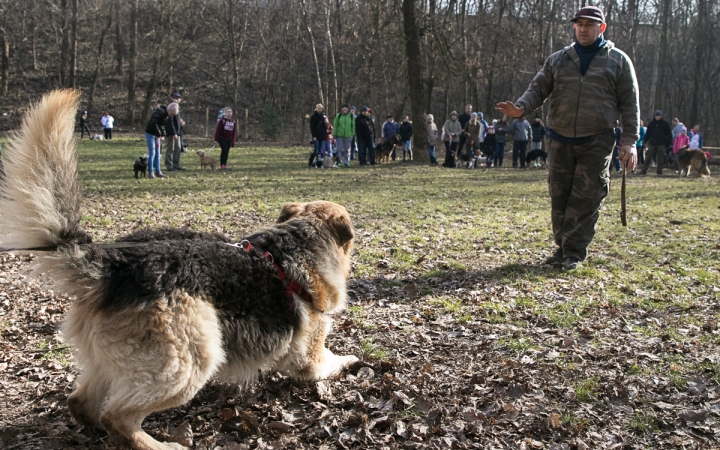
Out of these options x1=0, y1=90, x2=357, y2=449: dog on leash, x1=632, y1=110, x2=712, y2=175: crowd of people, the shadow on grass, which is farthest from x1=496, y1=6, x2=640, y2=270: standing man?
x1=632, y1=110, x2=712, y2=175: crowd of people

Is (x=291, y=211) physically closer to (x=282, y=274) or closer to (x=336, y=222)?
(x=336, y=222)

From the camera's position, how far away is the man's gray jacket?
5.89 m

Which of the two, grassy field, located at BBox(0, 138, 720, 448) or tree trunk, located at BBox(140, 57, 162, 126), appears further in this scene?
tree trunk, located at BBox(140, 57, 162, 126)

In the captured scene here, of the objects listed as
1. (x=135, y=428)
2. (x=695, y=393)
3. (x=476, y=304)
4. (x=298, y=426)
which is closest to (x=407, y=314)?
(x=476, y=304)

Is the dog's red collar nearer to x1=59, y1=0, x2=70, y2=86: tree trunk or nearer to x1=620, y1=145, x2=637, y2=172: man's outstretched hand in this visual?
x1=620, y1=145, x2=637, y2=172: man's outstretched hand

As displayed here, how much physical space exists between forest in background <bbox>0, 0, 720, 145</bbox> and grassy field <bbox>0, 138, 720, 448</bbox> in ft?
67.1

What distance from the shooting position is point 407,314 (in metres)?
5.08

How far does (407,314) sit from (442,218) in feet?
16.7

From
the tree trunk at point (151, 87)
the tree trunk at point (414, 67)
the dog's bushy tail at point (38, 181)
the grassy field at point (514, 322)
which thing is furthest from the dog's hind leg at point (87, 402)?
the tree trunk at point (151, 87)

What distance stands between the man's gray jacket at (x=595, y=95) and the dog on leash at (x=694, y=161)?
1697 centimetres

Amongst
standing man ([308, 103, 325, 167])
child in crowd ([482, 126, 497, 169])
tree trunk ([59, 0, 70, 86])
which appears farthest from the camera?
tree trunk ([59, 0, 70, 86])

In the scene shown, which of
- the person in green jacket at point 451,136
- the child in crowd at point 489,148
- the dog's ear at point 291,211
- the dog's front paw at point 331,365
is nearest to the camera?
the dog's front paw at point 331,365

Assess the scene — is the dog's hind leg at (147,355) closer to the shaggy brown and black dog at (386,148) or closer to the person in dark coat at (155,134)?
the person in dark coat at (155,134)

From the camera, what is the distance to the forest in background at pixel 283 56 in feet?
111
